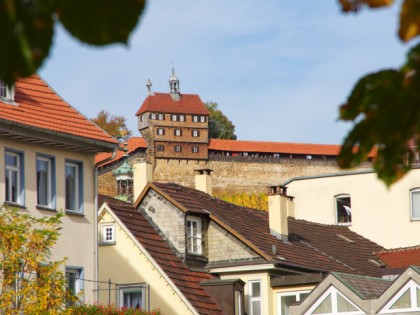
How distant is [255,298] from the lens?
106 feet

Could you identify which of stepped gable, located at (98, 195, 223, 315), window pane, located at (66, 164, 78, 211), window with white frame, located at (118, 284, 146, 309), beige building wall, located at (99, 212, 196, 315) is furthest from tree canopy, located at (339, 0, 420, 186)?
window with white frame, located at (118, 284, 146, 309)

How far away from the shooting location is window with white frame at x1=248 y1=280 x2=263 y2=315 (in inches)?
1264

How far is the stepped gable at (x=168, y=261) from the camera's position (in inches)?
1182

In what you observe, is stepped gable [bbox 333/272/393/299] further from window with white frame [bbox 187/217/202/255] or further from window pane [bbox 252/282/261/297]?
window with white frame [bbox 187/217/202/255]

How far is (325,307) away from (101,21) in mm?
25497

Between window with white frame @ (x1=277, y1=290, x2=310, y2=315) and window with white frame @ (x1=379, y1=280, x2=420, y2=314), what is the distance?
5.48 metres

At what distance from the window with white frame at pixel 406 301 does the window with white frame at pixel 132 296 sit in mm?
6651

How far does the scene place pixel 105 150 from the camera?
27062 mm

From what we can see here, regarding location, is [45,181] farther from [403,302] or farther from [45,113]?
[403,302]

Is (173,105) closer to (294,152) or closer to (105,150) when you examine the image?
(294,152)

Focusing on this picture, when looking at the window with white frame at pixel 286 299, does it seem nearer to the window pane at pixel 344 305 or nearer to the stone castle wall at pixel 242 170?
the window pane at pixel 344 305

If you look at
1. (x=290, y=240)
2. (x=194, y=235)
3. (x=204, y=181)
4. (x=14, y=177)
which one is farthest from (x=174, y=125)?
(x=14, y=177)

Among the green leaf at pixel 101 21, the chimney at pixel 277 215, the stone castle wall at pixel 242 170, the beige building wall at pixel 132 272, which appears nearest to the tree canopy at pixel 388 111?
the green leaf at pixel 101 21

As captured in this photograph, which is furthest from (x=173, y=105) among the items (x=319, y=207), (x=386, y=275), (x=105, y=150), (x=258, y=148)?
(x=105, y=150)
